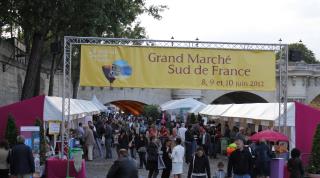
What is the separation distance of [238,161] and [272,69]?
4595mm

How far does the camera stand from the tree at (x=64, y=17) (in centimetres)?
2520

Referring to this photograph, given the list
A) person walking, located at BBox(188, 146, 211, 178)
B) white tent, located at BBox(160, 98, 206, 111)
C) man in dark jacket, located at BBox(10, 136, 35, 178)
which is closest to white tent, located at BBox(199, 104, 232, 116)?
white tent, located at BBox(160, 98, 206, 111)

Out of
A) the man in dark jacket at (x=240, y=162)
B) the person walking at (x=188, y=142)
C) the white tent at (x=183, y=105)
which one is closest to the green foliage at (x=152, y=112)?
the white tent at (x=183, y=105)

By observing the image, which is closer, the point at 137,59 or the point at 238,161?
the point at 238,161

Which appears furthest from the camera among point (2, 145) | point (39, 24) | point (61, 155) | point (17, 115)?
point (39, 24)

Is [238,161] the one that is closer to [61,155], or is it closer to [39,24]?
[61,155]

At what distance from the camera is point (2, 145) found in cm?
1516

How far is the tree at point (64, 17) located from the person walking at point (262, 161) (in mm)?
10500

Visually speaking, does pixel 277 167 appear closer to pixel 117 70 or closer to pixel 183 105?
pixel 117 70

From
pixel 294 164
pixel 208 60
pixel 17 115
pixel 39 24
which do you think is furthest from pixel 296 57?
pixel 39 24

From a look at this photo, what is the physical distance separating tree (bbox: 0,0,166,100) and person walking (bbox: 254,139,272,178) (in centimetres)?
1050

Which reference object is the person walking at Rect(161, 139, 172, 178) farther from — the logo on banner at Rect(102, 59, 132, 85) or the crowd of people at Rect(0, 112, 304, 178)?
the logo on banner at Rect(102, 59, 132, 85)

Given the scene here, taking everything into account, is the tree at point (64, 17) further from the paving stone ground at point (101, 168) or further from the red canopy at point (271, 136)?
the red canopy at point (271, 136)

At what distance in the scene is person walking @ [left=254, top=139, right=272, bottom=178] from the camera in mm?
17578
